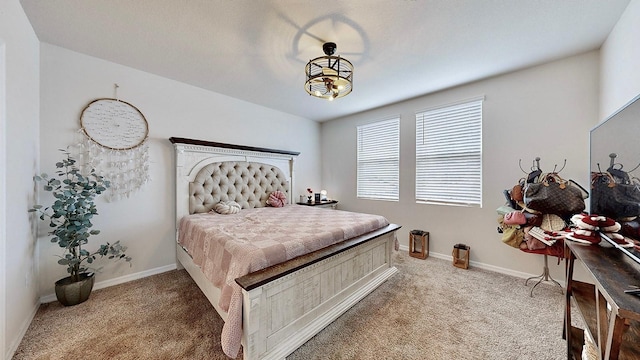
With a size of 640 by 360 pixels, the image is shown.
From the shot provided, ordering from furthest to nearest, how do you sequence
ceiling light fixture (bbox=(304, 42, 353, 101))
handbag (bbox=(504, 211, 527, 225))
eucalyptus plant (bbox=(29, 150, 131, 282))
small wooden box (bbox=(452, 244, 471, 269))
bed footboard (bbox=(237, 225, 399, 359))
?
small wooden box (bbox=(452, 244, 471, 269)), handbag (bbox=(504, 211, 527, 225)), eucalyptus plant (bbox=(29, 150, 131, 282)), ceiling light fixture (bbox=(304, 42, 353, 101)), bed footboard (bbox=(237, 225, 399, 359))

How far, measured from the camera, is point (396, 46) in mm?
2176

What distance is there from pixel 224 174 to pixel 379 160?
2.64 metres

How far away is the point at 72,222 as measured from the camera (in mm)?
2025

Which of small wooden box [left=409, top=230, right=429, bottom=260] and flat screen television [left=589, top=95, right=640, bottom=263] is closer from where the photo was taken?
flat screen television [left=589, top=95, right=640, bottom=263]

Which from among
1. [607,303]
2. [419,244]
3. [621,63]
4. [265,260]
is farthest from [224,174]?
[621,63]

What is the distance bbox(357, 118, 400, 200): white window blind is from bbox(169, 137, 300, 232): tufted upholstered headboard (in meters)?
1.40

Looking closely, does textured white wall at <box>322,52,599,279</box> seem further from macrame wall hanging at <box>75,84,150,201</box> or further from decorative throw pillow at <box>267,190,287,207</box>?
macrame wall hanging at <box>75,84,150,201</box>

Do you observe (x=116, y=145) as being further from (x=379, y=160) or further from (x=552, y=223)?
(x=552, y=223)

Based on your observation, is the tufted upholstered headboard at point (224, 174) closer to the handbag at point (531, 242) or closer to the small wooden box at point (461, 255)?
the small wooden box at point (461, 255)

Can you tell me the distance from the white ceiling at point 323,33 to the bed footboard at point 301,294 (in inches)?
75.5

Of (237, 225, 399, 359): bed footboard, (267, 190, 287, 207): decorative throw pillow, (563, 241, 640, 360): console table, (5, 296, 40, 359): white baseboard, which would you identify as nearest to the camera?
(563, 241, 640, 360): console table

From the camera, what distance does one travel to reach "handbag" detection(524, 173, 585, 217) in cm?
193

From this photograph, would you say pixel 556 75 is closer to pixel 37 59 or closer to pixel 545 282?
pixel 545 282

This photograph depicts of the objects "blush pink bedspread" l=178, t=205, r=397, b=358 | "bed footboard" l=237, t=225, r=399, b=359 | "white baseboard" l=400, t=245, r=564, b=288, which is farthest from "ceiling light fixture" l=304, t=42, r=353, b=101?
"white baseboard" l=400, t=245, r=564, b=288
